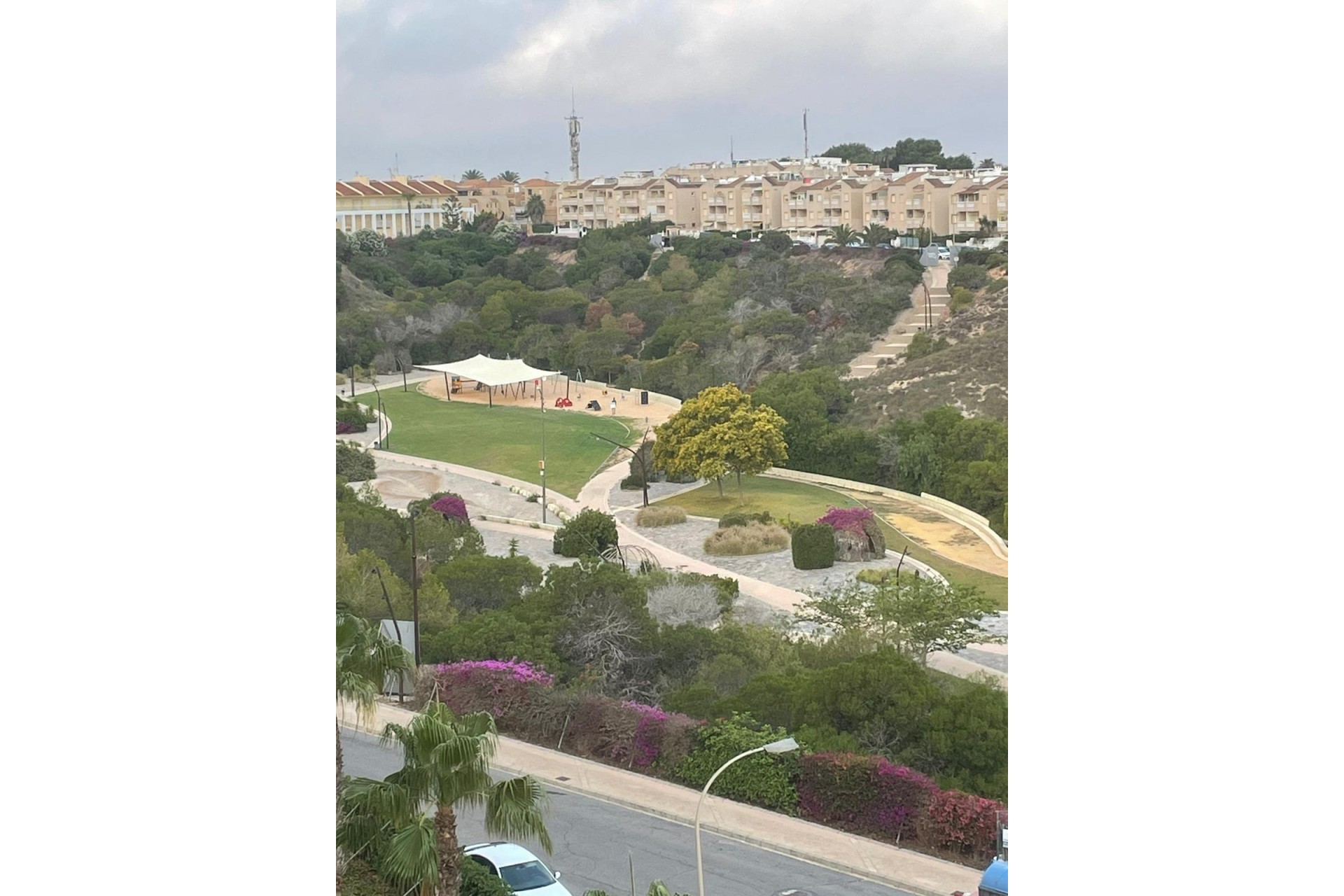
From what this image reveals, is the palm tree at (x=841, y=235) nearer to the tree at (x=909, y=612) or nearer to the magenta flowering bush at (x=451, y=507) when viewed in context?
the tree at (x=909, y=612)

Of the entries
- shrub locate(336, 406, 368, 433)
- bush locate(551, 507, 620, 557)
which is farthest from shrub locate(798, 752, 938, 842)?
shrub locate(336, 406, 368, 433)

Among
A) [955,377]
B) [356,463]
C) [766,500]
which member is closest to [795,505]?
[766,500]

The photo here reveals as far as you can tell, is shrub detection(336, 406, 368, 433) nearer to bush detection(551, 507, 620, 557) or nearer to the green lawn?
the green lawn

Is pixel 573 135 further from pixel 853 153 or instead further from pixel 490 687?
pixel 490 687

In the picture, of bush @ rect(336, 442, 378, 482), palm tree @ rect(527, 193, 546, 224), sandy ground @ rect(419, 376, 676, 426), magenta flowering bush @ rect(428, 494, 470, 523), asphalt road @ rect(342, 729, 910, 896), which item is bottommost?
asphalt road @ rect(342, 729, 910, 896)
